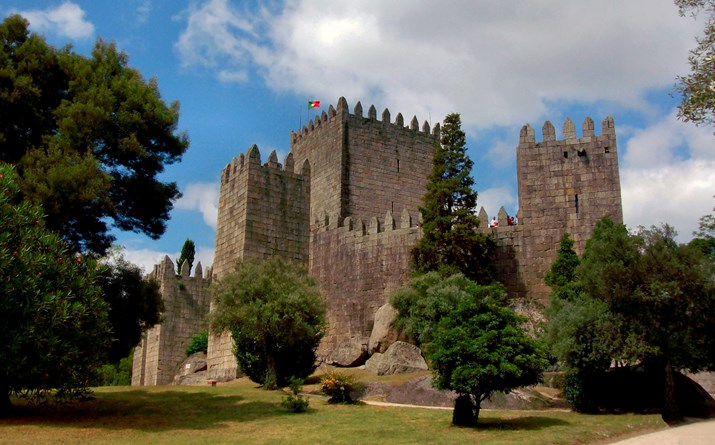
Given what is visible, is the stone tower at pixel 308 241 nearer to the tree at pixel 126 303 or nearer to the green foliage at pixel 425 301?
the green foliage at pixel 425 301

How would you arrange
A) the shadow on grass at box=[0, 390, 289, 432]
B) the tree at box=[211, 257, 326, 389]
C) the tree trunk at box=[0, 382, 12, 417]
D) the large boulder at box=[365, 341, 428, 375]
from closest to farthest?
the shadow on grass at box=[0, 390, 289, 432], the tree trunk at box=[0, 382, 12, 417], the tree at box=[211, 257, 326, 389], the large boulder at box=[365, 341, 428, 375]

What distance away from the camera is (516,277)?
2650 centimetres

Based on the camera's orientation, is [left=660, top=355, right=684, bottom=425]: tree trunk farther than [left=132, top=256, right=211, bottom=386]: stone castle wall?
No

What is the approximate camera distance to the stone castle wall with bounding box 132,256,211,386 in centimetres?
3916

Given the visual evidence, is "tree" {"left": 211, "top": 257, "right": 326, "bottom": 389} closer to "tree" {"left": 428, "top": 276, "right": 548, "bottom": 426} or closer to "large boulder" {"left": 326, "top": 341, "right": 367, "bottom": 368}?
"large boulder" {"left": 326, "top": 341, "right": 367, "bottom": 368}

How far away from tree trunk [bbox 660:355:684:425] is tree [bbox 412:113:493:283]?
10.1 m

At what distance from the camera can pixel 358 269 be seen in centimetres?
3036

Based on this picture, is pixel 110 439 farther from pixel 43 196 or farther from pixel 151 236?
pixel 151 236

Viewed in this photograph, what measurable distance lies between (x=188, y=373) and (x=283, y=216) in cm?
1036

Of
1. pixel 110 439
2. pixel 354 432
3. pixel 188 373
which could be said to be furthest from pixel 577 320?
pixel 188 373

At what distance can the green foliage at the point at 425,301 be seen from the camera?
23406mm

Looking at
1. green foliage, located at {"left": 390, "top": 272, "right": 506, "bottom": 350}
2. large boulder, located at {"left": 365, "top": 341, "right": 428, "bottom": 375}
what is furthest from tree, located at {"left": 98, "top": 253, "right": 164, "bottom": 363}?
green foliage, located at {"left": 390, "top": 272, "right": 506, "bottom": 350}

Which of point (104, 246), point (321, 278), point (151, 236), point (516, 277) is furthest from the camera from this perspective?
point (321, 278)

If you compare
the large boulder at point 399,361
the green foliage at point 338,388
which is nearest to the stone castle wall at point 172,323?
the large boulder at point 399,361
